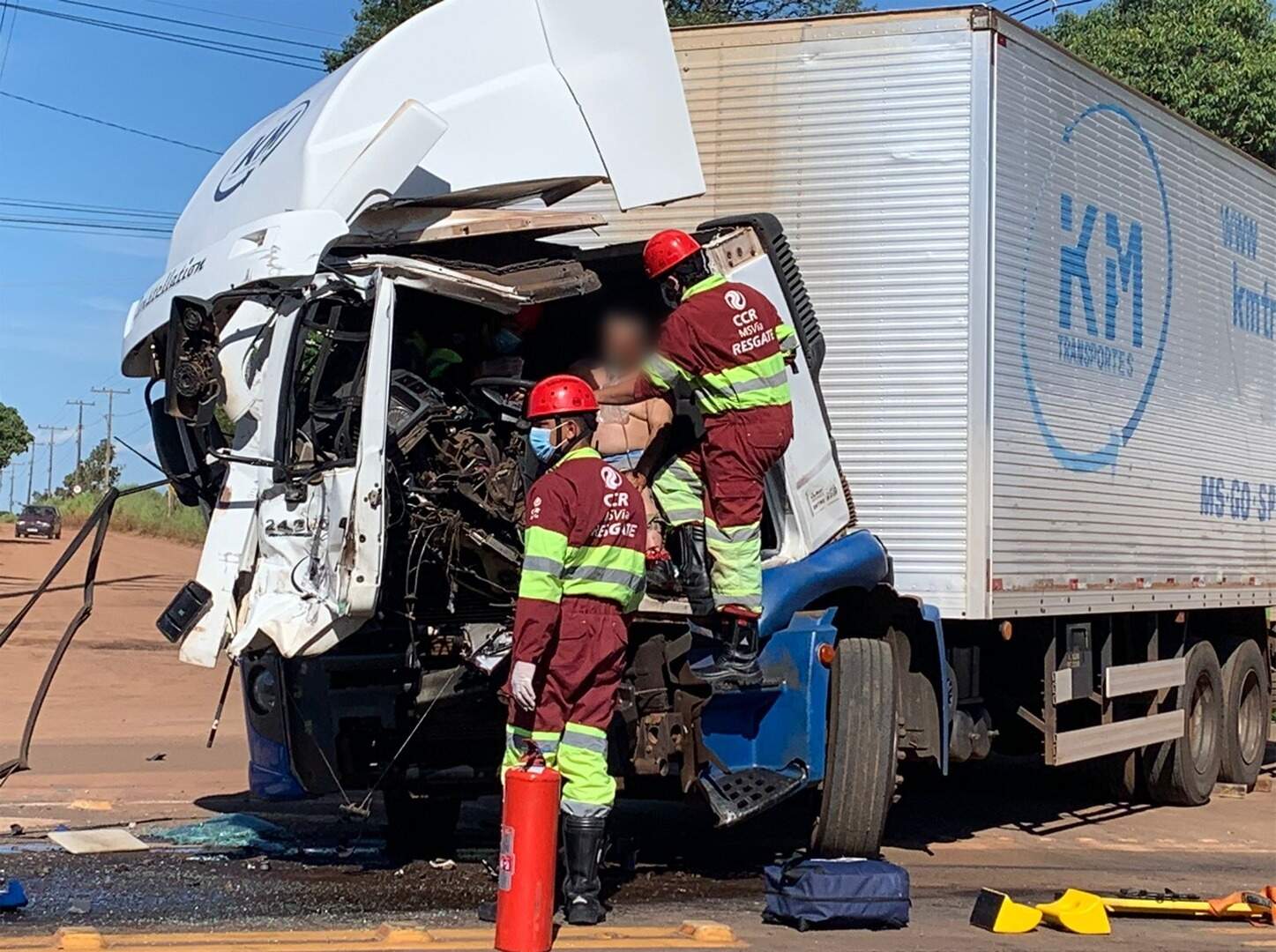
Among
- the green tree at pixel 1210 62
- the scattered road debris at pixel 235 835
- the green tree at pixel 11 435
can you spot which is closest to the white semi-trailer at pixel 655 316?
the scattered road debris at pixel 235 835

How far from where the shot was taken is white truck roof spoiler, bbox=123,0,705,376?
20.5 feet

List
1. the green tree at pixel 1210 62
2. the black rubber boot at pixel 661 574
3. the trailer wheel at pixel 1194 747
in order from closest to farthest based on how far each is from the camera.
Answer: the black rubber boot at pixel 661 574 < the trailer wheel at pixel 1194 747 < the green tree at pixel 1210 62

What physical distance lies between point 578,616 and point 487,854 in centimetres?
224

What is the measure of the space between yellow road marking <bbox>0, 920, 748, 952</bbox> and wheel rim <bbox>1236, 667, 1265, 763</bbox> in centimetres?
691

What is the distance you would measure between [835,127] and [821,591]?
2.34m

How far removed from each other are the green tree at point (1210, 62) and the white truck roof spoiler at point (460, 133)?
565 inches

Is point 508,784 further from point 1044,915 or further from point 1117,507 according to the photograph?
point 1117,507

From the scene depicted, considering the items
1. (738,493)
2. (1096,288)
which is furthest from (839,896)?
(1096,288)

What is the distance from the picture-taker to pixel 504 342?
6.88 metres

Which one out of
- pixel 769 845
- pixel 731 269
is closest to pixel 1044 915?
pixel 769 845

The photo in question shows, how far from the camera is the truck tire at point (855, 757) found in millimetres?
6793

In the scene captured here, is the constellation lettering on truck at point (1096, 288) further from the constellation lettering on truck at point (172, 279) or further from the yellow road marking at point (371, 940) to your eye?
the constellation lettering on truck at point (172, 279)

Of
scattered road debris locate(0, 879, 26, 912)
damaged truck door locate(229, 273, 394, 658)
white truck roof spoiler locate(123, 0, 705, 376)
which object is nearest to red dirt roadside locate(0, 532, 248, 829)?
damaged truck door locate(229, 273, 394, 658)

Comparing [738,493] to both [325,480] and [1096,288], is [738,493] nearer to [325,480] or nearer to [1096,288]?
[325,480]
